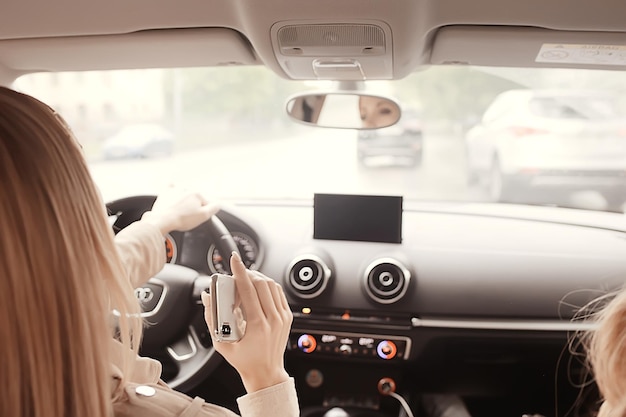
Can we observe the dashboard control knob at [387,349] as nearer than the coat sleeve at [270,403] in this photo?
No

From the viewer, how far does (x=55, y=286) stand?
1021mm

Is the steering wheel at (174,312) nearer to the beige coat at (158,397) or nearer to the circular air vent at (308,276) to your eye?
the circular air vent at (308,276)

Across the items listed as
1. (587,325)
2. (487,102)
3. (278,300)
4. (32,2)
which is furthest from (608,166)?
(32,2)

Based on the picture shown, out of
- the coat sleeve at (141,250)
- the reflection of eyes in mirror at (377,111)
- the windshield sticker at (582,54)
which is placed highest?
the windshield sticker at (582,54)

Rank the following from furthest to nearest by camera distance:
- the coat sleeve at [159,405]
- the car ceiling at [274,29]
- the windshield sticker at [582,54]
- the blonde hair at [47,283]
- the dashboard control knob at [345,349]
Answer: the dashboard control knob at [345,349], the windshield sticker at [582,54], the car ceiling at [274,29], the coat sleeve at [159,405], the blonde hair at [47,283]

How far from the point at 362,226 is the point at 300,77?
75 cm

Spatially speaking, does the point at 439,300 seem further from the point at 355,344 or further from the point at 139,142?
the point at 139,142

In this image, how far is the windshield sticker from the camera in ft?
5.49

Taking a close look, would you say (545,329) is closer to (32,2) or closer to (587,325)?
(587,325)

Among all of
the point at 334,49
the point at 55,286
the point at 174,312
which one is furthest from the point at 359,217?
the point at 55,286

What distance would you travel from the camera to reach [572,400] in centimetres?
265

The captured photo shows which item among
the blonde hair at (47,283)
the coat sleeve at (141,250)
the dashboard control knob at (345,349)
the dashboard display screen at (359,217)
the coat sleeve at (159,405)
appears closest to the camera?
the blonde hair at (47,283)

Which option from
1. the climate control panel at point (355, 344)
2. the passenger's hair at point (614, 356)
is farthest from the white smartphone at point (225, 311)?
the climate control panel at point (355, 344)

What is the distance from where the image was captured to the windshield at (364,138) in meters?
2.80
